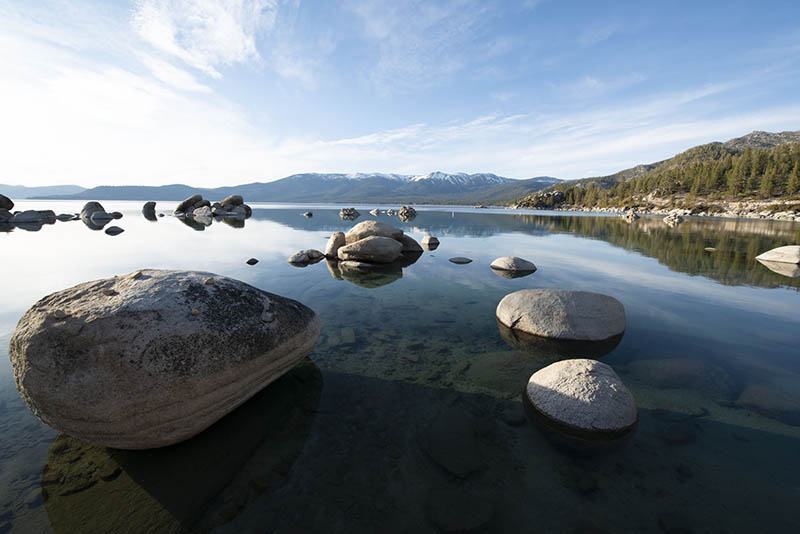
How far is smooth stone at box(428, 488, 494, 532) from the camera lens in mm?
3291

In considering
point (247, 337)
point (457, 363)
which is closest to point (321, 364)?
point (247, 337)

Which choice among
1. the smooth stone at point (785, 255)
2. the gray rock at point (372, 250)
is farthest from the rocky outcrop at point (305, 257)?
the smooth stone at point (785, 255)

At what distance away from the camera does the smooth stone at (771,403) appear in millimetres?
4949

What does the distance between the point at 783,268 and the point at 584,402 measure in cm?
2098

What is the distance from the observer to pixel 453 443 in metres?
4.41

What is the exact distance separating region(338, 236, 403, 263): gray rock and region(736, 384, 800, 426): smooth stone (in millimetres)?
14085

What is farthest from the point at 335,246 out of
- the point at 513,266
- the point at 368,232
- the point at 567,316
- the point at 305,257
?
the point at 567,316

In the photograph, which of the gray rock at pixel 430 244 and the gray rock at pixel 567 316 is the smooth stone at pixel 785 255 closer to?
the gray rock at pixel 567 316

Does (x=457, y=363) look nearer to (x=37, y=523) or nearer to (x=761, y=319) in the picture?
(x=37, y=523)

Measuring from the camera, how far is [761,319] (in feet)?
30.2

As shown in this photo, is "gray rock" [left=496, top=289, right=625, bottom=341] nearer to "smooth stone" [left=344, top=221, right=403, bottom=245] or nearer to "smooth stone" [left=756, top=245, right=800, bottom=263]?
"smooth stone" [left=344, top=221, right=403, bottom=245]

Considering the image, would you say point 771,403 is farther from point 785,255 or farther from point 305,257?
point 785,255

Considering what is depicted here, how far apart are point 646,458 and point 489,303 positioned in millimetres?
6555

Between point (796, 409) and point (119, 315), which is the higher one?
point (119, 315)
